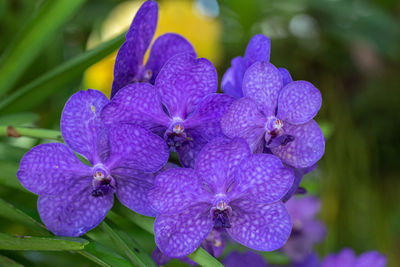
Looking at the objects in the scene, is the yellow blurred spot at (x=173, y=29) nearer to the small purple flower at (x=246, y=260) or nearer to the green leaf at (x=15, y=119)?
the green leaf at (x=15, y=119)

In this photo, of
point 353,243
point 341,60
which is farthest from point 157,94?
point 341,60

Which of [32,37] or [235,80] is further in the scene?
[32,37]

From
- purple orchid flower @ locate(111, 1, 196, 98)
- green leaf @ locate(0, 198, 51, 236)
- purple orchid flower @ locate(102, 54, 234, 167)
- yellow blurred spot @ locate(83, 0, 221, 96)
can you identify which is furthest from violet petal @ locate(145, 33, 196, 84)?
yellow blurred spot @ locate(83, 0, 221, 96)

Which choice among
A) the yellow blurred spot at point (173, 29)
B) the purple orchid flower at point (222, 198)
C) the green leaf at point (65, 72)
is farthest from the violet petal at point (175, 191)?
the yellow blurred spot at point (173, 29)

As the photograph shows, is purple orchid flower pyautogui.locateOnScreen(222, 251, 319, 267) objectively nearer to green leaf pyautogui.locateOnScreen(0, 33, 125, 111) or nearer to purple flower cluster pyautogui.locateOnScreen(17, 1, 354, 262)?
purple flower cluster pyautogui.locateOnScreen(17, 1, 354, 262)

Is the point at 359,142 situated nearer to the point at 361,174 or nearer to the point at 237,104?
the point at 361,174

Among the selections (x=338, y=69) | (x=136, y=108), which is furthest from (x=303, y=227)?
(x=338, y=69)

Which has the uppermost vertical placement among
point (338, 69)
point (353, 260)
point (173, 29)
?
point (173, 29)

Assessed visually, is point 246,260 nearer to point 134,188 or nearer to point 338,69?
point 134,188

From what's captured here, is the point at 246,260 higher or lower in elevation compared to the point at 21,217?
lower
